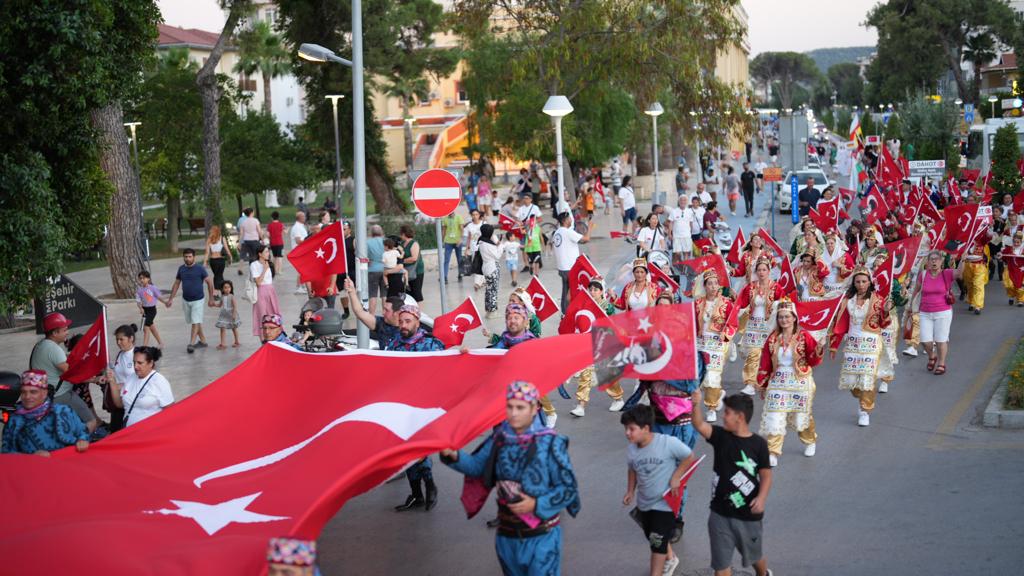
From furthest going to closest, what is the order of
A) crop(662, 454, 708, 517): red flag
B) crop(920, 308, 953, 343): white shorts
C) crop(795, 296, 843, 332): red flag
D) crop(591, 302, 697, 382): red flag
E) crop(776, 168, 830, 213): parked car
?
crop(776, 168, 830, 213): parked car
crop(920, 308, 953, 343): white shorts
crop(795, 296, 843, 332): red flag
crop(662, 454, 708, 517): red flag
crop(591, 302, 697, 382): red flag

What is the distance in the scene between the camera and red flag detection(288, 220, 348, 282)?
12500 millimetres

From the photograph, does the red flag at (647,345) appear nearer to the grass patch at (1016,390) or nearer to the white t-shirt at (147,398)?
the white t-shirt at (147,398)

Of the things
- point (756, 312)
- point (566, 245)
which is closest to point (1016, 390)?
point (756, 312)

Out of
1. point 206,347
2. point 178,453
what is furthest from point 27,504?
point 206,347

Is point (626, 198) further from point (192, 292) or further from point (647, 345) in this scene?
point (647, 345)

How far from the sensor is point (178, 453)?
8.47 meters

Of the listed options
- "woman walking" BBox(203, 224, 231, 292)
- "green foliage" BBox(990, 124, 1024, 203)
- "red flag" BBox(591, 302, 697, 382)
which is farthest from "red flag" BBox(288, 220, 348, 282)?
"green foliage" BBox(990, 124, 1024, 203)

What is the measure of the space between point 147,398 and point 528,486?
14.4ft

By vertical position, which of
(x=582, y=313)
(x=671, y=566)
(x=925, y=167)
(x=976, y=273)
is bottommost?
(x=671, y=566)

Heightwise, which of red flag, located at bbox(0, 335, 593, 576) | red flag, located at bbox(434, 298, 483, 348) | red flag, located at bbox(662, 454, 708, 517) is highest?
red flag, located at bbox(434, 298, 483, 348)

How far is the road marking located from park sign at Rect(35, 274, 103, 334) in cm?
969

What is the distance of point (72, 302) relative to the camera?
54.7ft

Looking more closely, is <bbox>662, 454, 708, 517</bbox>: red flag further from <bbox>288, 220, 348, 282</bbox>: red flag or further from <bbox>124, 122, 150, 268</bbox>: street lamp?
<bbox>124, 122, 150, 268</bbox>: street lamp

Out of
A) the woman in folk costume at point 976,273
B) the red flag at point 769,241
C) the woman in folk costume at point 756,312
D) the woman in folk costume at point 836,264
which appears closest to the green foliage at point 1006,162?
the woman in folk costume at point 976,273
